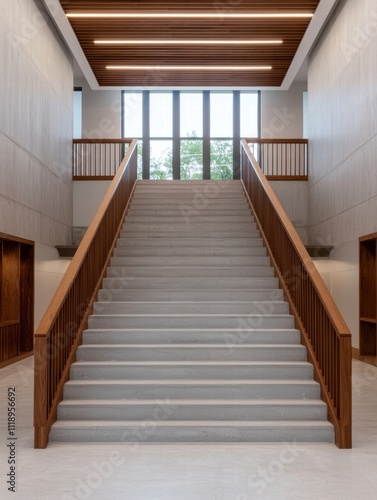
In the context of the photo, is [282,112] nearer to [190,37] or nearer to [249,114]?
[249,114]

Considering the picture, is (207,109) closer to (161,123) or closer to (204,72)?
(161,123)

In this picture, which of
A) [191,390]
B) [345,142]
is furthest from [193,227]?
[191,390]

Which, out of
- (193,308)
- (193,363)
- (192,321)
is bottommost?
(193,363)

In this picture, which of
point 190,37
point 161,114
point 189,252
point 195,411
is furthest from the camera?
point 161,114

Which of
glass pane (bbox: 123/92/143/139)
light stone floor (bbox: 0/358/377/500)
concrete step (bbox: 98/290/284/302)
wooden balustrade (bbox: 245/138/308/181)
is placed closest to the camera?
light stone floor (bbox: 0/358/377/500)

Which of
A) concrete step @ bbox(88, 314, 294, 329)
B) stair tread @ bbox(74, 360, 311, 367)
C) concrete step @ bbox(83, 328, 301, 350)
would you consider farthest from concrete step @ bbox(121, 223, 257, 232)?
stair tread @ bbox(74, 360, 311, 367)

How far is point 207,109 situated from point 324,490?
47.6 ft

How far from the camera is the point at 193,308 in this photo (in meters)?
7.08

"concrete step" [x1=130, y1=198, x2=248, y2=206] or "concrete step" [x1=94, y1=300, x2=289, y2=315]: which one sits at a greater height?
"concrete step" [x1=130, y1=198, x2=248, y2=206]

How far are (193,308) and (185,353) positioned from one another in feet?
3.33

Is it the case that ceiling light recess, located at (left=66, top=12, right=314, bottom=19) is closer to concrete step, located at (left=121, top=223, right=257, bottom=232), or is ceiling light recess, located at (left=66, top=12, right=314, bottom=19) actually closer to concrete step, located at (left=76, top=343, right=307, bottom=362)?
concrete step, located at (left=121, top=223, right=257, bottom=232)

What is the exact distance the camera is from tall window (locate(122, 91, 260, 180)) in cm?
1745

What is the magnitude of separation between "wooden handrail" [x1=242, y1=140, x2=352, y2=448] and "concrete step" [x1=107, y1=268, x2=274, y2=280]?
26 cm

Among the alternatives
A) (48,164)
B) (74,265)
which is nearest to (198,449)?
(74,265)
